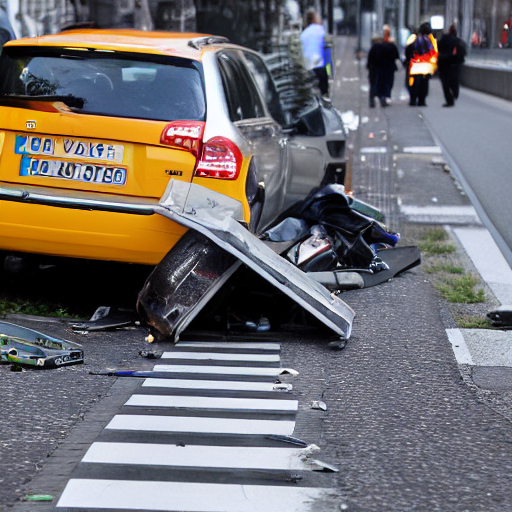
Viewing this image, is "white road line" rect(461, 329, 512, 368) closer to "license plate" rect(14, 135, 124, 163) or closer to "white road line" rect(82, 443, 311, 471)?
"white road line" rect(82, 443, 311, 471)

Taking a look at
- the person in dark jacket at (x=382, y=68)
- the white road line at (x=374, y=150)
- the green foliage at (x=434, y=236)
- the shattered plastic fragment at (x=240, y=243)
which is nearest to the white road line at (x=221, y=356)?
the shattered plastic fragment at (x=240, y=243)

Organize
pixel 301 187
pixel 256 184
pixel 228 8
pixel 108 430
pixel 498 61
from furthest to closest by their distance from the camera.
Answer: pixel 498 61 → pixel 228 8 → pixel 301 187 → pixel 256 184 → pixel 108 430

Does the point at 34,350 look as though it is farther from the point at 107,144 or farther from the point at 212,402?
the point at 107,144

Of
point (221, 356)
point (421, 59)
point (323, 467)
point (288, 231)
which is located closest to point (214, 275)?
point (221, 356)

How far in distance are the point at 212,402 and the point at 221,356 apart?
1005 mm

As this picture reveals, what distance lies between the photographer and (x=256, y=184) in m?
7.39

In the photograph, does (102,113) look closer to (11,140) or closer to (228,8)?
(11,140)

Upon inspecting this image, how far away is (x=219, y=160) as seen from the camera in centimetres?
675

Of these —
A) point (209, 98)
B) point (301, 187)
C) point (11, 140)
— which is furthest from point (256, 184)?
point (301, 187)

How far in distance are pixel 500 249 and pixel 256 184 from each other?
3.55m

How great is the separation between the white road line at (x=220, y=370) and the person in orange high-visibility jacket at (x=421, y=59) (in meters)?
20.4

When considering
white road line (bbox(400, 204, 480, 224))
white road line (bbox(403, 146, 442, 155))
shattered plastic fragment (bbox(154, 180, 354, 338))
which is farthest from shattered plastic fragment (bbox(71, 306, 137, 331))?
white road line (bbox(403, 146, 442, 155))

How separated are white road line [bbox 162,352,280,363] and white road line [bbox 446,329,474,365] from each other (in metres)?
1.09

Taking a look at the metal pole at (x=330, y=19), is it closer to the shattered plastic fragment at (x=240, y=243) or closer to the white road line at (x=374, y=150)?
the white road line at (x=374, y=150)
